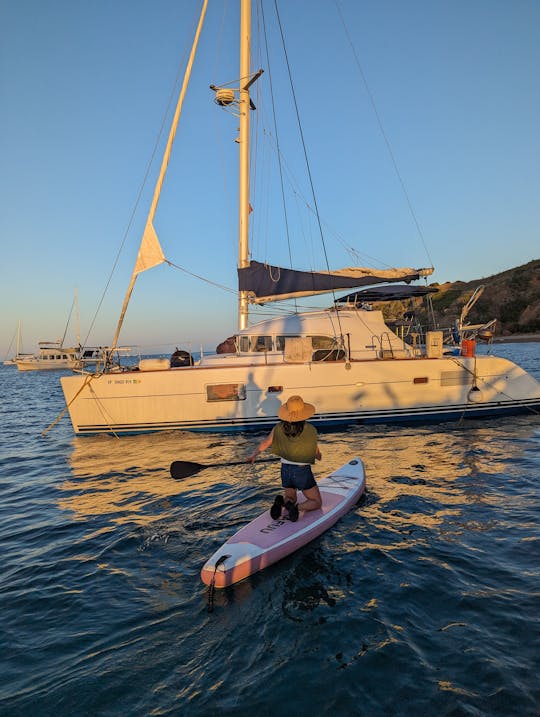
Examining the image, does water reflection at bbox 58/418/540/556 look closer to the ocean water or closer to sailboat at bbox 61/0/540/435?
the ocean water

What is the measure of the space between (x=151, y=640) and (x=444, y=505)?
4985 mm

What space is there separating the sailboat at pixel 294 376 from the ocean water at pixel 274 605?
4075 mm

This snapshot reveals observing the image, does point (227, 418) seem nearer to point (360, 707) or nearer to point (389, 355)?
point (389, 355)

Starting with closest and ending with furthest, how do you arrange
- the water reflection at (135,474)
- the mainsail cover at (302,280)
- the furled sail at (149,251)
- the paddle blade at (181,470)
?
the paddle blade at (181,470) → the water reflection at (135,474) → the furled sail at (149,251) → the mainsail cover at (302,280)

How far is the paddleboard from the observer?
492cm

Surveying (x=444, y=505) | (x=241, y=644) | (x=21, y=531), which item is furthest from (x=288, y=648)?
(x=21, y=531)

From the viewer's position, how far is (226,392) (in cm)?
1299

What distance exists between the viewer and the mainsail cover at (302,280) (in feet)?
45.7

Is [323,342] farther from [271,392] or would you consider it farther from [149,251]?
[149,251]

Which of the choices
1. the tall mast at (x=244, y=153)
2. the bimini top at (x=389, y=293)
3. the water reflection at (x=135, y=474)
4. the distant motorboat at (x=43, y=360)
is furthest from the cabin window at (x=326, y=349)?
the distant motorboat at (x=43, y=360)

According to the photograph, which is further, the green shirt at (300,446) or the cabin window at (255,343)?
the cabin window at (255,343)

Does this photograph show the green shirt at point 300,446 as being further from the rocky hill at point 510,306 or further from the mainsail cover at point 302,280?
the rocky hill at point 510,306

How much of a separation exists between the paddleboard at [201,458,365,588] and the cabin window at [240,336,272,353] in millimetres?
7064

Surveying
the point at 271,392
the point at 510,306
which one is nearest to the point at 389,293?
the point at 271,392
